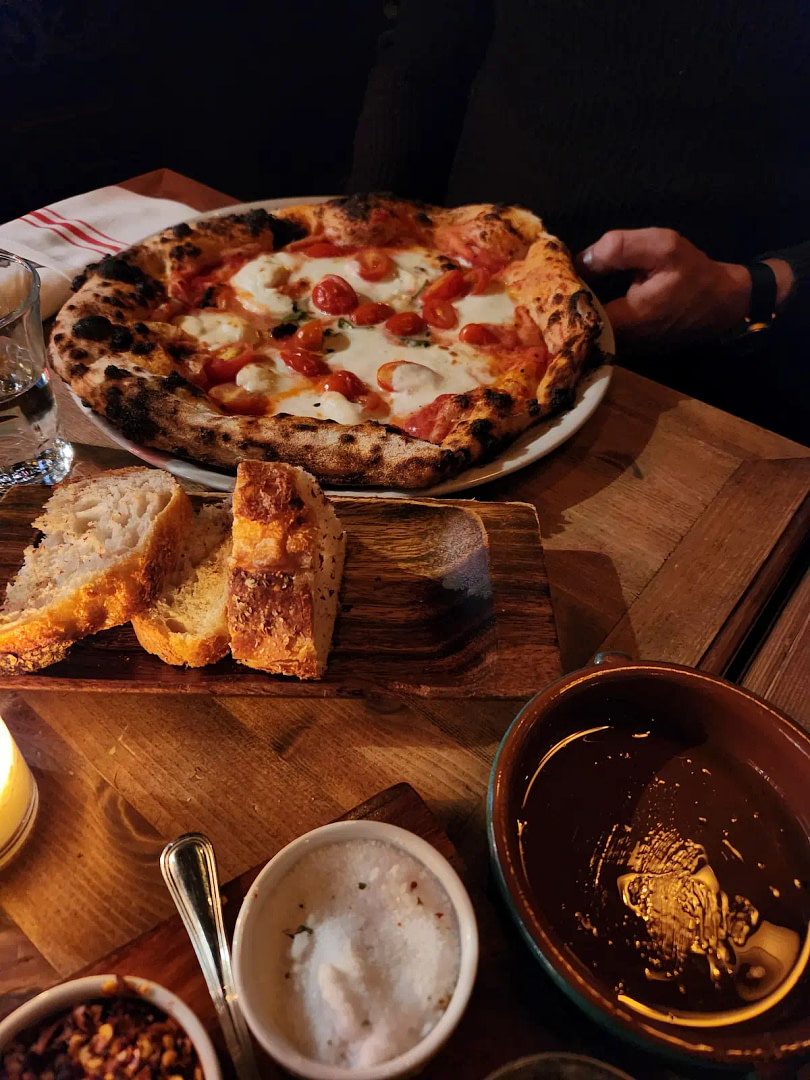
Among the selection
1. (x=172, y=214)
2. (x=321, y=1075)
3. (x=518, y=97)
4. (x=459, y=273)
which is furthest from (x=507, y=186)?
(x=321, y=1075)

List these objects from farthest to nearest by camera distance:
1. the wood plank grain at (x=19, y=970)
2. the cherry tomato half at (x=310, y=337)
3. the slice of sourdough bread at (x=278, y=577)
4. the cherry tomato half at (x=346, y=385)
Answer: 1. the cherry tomato half at (x=310, y=337)
2. the cherry tomato half at (x=346, y=385)
3. the slice of sourdough bread at (x=278, y=577)
4. the wood plank grain at (x=19, y=970)

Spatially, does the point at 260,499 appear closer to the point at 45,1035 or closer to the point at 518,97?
the point at 45,1035

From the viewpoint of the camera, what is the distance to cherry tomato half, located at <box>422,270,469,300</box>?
251 cm

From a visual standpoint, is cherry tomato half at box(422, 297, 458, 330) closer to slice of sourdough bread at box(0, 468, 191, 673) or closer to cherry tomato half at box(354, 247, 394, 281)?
cherry tomato half at box(354, 247, 394, 281)

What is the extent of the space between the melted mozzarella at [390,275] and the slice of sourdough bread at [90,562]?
47.7 inches

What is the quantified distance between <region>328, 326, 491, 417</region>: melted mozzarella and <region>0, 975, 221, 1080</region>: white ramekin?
1.53m

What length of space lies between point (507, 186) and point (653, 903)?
3.26m

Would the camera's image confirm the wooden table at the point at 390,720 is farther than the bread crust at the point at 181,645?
No

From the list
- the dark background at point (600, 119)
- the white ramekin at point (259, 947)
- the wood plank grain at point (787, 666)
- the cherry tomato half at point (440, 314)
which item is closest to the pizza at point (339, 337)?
the cherry tomato half at point (440, 314)

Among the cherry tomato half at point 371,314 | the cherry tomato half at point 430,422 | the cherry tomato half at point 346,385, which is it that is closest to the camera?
the cherry tomato half at point 430,422

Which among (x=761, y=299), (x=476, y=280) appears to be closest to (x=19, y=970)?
(x=476, y=280)

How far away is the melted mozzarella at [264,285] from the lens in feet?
8.06

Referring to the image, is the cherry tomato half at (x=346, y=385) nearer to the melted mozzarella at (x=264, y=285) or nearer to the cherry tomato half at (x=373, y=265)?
the melted mozzarella at (x=264, y=285)

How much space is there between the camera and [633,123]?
3045mm
